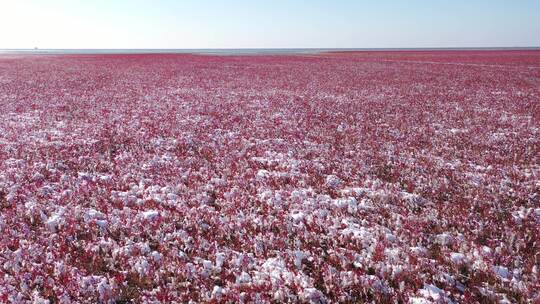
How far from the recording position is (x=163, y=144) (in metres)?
13.5

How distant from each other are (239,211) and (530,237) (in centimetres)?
536

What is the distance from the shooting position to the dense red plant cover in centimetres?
562

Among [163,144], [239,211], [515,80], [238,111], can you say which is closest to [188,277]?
[239,211]

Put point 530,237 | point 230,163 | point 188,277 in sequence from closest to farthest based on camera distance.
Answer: point 188,277 < point 530,237 < point 230,163

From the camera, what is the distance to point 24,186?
30.2ft

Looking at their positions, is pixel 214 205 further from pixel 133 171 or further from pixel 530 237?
pixel 530 237

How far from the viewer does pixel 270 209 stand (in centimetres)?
825

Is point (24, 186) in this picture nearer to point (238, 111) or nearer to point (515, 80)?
point (238, 111)

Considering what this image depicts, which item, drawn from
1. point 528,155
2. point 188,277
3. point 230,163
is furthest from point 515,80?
point 188,277

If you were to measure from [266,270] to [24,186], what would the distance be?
6757 mm

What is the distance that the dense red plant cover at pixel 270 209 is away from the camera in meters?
5.62

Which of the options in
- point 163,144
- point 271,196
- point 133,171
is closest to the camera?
point 271,196

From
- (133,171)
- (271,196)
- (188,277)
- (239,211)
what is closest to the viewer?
(188,277)

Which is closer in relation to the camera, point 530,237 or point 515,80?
point 530,237
